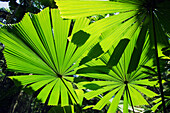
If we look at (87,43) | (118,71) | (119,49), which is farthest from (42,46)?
(118,71)

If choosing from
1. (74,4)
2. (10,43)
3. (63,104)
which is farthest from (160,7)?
(63,104)

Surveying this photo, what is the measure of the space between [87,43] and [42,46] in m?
0.50

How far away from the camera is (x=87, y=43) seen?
113 centimetres

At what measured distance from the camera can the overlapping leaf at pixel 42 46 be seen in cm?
118

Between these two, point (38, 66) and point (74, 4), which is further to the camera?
point (38, 66)

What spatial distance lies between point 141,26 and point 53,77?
107cm

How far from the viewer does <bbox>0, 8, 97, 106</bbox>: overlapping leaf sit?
118 cm

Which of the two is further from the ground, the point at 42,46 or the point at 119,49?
the point at 42,46

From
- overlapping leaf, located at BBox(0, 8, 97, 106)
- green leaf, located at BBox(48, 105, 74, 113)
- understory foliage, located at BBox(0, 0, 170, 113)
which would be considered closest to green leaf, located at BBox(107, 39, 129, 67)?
understory foliage, located at BBox(0, 0, 170, 113)

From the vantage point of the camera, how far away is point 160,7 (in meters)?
0.86

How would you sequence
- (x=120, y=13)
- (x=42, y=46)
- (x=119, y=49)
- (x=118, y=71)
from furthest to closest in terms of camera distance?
(x=118, y=71), (x=42, y=46), (x=119, y=49), (x=120, y=13)

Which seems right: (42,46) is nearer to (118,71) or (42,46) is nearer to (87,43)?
(87,43)

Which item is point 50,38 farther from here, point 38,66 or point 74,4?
point 74,4

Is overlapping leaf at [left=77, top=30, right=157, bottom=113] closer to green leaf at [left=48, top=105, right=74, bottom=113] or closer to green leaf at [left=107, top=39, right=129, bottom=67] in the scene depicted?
green leaf at [left=107, top=39, right=129, bottom=67]
